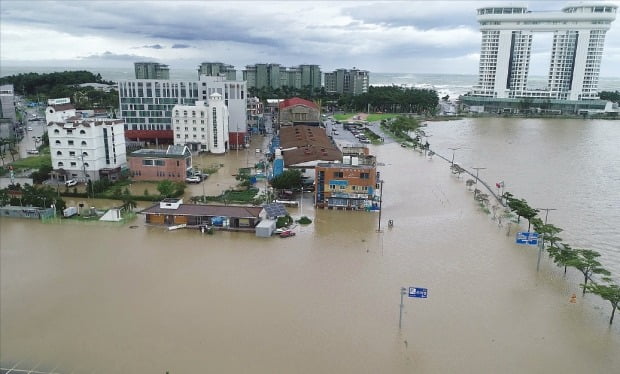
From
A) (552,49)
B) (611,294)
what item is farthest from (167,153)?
(552,49)

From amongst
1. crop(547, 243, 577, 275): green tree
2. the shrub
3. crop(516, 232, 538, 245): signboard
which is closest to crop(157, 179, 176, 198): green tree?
the shrub

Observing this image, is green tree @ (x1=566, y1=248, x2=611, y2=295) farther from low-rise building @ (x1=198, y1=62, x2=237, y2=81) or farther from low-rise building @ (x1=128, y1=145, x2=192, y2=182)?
low-rise building @ (x1=198, y1=62, x2=237, y2=81)

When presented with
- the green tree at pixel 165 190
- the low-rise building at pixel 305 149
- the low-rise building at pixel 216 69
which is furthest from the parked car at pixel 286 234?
the low-rise building at pixel 216 69

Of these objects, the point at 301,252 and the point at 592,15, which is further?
the point at 592,15

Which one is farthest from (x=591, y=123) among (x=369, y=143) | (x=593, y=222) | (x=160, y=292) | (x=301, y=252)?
(x=160, y=292)

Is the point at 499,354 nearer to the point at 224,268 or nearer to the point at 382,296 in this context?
the point at 382,296

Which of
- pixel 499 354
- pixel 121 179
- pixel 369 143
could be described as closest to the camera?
pixel 499 354

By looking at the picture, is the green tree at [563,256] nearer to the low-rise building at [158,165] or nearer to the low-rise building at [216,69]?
the low-rise building at [158,165]
